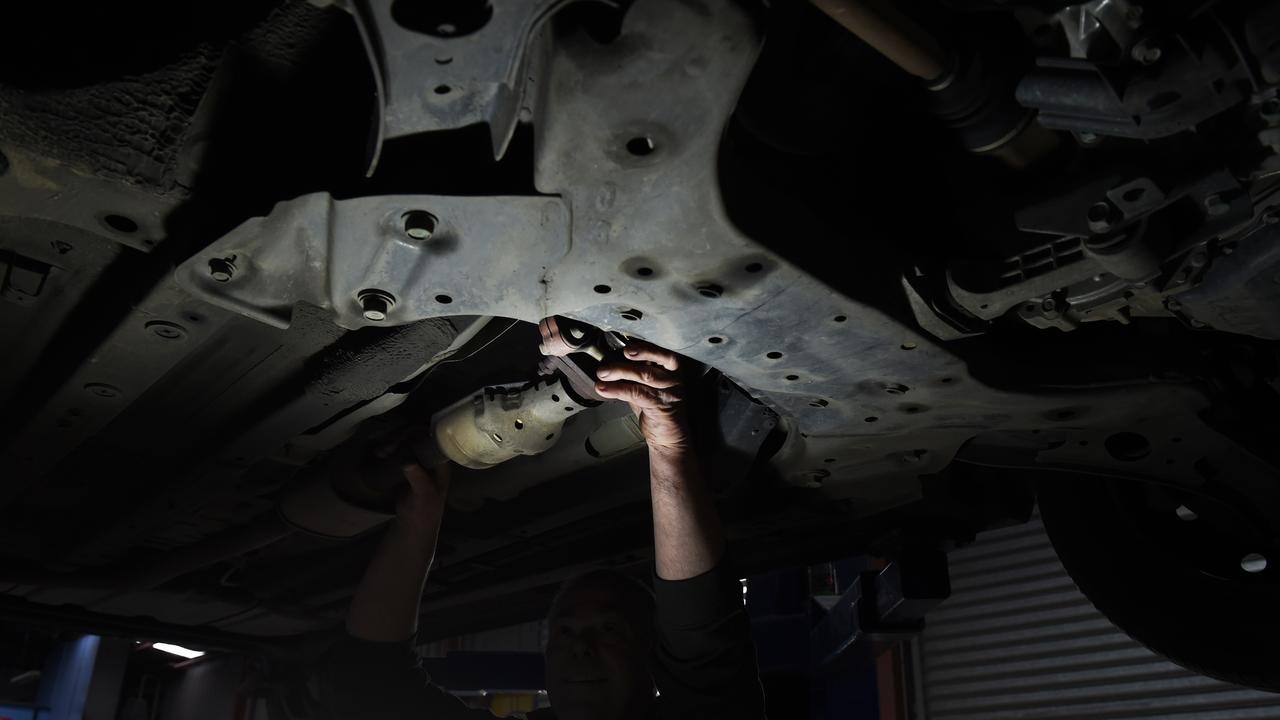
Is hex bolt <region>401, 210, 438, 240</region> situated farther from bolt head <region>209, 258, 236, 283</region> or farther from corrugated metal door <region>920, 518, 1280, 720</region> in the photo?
corrugated metal door <region>920, 518, 1280, 720</region>

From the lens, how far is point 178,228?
4.33 ft

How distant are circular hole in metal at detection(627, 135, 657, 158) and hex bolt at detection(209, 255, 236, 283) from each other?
621mm

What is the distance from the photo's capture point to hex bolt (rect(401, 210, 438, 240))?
1195 mm

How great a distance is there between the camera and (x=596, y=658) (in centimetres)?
243

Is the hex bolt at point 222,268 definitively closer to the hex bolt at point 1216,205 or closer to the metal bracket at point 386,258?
the metal bracket at point 386,258

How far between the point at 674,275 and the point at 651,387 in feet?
1.47

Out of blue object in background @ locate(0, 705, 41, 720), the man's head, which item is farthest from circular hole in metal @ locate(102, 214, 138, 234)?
blue object in background @ locate(0, 705, 41, 720)

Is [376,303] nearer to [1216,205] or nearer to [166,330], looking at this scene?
[166,330]

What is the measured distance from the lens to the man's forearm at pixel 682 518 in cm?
192

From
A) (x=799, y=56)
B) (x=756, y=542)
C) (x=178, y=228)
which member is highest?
(x=799, y=56)

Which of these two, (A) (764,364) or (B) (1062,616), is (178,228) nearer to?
(A) (764,364)

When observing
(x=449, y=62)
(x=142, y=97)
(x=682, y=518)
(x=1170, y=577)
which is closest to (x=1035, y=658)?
(x=1170, y=577)

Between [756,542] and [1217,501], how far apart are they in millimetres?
1084

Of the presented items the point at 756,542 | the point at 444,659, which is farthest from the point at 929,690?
the point at 756,542
